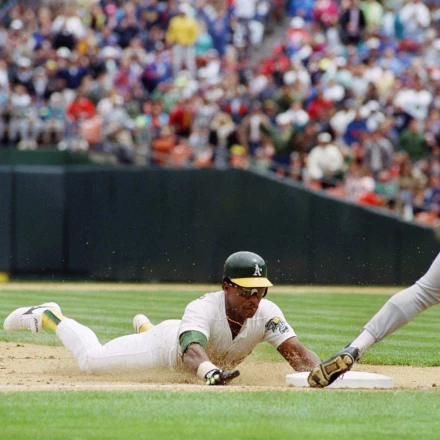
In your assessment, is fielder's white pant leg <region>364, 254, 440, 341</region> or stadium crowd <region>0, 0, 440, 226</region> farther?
stadium crowd <region>0, 0, 440, 226</region>

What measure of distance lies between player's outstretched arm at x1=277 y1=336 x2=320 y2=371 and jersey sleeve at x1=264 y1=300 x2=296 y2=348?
4cm

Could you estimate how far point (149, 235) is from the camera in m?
16.1

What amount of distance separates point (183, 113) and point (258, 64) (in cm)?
337

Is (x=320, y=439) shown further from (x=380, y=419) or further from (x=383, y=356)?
(x=383, y=356)

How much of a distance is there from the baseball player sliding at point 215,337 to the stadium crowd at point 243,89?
31.3 feet

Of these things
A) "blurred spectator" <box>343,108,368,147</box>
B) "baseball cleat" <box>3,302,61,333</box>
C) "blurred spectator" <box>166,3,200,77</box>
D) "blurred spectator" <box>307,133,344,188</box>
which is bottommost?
"baseball cleat" <box>3,302,61,333</box>

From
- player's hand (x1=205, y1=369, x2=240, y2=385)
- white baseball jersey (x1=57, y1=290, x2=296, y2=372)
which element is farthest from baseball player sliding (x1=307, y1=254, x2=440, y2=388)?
white baseball jersey (x1=57, y1=290, x2=296, y2=372)

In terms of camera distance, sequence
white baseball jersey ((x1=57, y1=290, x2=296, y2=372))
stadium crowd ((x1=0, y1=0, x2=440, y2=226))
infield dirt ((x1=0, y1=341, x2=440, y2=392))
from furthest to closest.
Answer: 1. stadium crowd ((x1=0, y1=0, x2=440, y2=226))
2. white baseball jersey ((x1=57, y1=290, x2=296, y2=372))
3. infield dirt ((x1=0, y1=341, x2=440, y2=392))

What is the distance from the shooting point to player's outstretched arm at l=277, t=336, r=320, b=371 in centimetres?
644

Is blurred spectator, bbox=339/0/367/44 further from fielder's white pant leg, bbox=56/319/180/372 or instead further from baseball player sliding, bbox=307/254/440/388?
baseball player sliding, bbox=307/254/440/388

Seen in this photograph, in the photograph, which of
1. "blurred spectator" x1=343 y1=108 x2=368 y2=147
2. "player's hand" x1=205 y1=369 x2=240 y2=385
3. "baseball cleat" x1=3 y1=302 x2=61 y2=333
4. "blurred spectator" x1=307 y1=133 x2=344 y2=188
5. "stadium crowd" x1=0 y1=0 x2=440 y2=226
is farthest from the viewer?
"blurred spectator" x1=343 y1=108 x2=368 y2=147

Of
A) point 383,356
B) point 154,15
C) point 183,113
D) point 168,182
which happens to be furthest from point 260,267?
point 154,15

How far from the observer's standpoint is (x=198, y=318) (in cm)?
611

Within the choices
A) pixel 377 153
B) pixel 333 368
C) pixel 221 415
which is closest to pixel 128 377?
pixel 333 368
